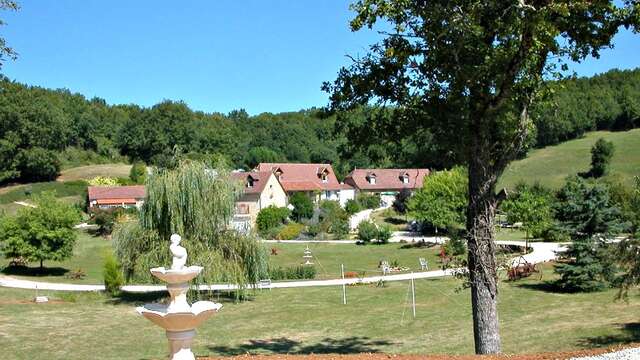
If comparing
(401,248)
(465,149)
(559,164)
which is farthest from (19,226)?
(559,164)

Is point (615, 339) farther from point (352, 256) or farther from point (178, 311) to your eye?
point (352, 256)

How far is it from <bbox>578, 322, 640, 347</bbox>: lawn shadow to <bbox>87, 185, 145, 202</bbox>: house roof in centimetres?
5779

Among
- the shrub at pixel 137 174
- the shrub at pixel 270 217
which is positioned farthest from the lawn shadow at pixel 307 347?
the shrub at pixel 137 174

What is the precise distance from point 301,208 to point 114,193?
71.1 feet

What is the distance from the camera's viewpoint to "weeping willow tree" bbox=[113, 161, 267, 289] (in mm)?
27359

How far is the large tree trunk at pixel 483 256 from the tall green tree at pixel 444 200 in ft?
123

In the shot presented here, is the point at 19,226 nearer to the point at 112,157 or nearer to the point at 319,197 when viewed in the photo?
the point at 319,197

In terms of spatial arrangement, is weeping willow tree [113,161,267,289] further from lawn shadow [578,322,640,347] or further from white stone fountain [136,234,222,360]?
white stone fountain [136,234,222,360]

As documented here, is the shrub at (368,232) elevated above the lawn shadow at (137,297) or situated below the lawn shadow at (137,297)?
above

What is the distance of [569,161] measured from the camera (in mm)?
91250

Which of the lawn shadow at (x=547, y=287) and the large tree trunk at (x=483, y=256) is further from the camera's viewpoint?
the lawn shadow at (x=547, y=287)

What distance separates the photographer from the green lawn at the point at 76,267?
38781 mm

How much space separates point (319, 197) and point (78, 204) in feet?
88.3

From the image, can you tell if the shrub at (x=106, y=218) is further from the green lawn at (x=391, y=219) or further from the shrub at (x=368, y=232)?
the green lawn at (x=391, y=219)
